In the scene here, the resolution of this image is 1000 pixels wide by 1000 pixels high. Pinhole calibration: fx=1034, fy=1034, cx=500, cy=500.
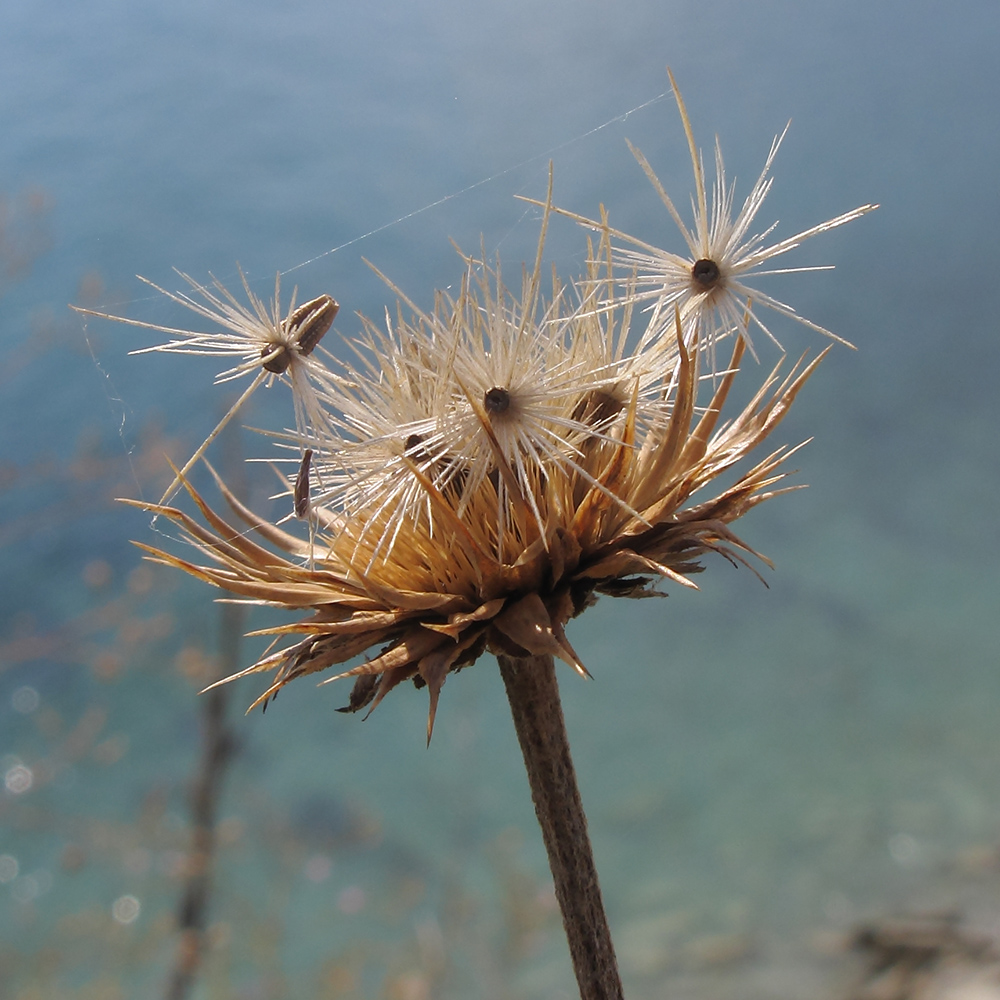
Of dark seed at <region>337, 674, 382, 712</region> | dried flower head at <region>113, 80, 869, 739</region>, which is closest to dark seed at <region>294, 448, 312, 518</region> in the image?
dried flower head at <region>113, 80, 869, 739</region>

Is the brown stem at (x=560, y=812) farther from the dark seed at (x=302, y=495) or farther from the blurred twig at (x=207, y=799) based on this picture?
the blurred twig at (x=207, y=799)

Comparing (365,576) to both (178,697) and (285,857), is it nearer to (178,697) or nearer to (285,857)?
(285,857)

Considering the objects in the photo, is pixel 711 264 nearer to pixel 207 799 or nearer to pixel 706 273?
pixel 706 273

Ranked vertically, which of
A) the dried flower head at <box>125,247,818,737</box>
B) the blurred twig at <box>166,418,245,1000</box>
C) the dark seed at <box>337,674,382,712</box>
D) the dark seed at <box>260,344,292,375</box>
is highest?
the blurred twig at <box>166,418,245,1000</box>

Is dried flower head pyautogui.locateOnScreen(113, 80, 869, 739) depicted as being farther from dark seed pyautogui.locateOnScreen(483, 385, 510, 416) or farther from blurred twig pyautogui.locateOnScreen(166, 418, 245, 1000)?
blurred twig pyautogui.locateOnScreen(166, 418, 245, 1000)

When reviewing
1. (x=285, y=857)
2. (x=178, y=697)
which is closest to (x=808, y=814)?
(x=285, y=857)

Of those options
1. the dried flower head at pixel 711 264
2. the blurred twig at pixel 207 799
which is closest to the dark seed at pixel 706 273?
the dried flower head at pixel 711 264
